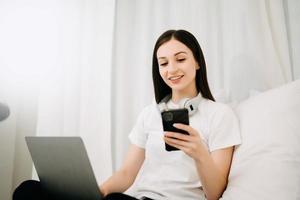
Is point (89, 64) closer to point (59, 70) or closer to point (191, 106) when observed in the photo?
point (59, 70)

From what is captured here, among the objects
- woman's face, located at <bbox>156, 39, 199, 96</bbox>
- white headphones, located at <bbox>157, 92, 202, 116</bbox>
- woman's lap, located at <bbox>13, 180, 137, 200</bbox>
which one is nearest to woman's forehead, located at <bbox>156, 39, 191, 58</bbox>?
woman's face, located at <bbox>156, 39, 199, 96</bbox>

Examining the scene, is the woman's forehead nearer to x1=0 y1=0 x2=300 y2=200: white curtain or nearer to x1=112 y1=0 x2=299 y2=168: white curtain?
x1=112 y1=0 x2=299 y2=168: white curtain

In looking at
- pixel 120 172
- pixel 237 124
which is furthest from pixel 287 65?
pixel 120 172

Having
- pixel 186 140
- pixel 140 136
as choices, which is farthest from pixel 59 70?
pixel 186 140

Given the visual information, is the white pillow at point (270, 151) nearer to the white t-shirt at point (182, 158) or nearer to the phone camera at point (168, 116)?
the white t-shirt at point (182, 158)

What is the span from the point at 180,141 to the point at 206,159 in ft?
0.33

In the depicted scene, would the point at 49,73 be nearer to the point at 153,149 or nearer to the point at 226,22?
the point at 153,149

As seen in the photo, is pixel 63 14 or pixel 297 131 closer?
pixel 297 131

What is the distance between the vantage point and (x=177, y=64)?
1104 millimetres

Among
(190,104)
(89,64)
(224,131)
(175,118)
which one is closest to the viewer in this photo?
(175,118)

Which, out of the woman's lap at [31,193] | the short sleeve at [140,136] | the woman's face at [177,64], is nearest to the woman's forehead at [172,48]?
the woman's face at [177,64]

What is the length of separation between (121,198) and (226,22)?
1.06 metres

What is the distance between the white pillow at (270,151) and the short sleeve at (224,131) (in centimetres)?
2

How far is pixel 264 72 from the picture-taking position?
1412mm
